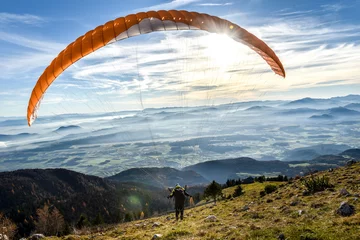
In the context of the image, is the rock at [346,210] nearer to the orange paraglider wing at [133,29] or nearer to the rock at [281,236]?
the rock at [281,236]

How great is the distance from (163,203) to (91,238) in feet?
540

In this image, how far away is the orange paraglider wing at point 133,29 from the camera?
12086 mm

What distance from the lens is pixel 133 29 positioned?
1235 cm

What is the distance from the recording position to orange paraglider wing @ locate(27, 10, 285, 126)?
1209 cm

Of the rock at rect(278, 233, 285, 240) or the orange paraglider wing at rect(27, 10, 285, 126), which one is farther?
the orange paraglider wing at rect(27, 10, 285, 126)

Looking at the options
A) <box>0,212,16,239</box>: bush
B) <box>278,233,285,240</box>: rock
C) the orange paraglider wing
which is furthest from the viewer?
<box>0,212,16,239</box>: bush

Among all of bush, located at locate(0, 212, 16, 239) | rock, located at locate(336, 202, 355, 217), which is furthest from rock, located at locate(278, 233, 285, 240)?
bush, located at locate(0, 212, 16, 239)

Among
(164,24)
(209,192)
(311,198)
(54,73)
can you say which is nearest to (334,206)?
(311,198)

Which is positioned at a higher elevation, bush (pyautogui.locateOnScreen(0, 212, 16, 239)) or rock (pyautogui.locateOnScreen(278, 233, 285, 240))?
rock (pyautogui.locateOnScreen(278, 233, 285, 240))

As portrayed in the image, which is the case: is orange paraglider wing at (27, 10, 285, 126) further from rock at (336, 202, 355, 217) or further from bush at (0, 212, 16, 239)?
bush at (0, 212, 16, 239)

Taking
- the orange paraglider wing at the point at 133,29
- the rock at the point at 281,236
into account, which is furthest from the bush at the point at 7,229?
the rock at the point at 281,236

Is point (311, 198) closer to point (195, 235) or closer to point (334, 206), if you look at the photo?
point (334, 206)

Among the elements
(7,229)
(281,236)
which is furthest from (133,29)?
(7,229)

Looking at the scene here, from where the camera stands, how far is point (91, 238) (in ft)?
48.4
